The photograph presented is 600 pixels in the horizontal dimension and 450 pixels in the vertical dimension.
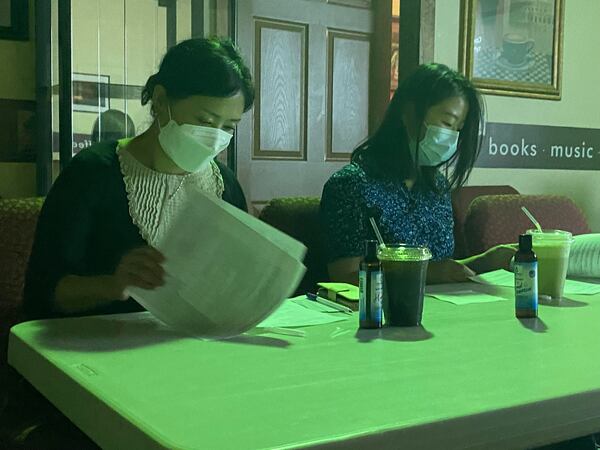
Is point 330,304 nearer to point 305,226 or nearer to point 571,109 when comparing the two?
point 305,226

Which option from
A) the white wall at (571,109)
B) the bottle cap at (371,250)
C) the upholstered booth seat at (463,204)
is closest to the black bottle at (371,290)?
the bottle cap at (371,250)

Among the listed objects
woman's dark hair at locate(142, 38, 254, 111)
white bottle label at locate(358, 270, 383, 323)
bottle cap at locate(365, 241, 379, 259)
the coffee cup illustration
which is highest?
the coffee cup illustration

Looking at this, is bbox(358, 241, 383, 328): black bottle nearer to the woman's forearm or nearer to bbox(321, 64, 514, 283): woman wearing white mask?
the woman's forearm

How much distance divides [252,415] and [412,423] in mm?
163

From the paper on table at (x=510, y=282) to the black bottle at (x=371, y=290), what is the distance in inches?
22.7

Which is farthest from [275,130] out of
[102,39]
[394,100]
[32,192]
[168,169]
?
[168,169]

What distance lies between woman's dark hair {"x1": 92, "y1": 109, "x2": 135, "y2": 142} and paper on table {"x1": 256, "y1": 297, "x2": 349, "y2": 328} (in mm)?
1789

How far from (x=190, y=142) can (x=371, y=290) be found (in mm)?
543

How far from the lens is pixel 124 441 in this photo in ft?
2.41

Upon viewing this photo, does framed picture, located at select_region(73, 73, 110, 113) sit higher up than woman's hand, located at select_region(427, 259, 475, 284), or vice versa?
framed picture, located at select_region(73, 73, 110, 113)

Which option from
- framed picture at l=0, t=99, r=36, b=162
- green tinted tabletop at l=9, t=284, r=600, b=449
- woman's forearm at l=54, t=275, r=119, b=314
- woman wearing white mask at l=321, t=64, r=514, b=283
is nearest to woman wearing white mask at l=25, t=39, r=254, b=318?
woman's forearm at l=54, t=275, r=119, b=314

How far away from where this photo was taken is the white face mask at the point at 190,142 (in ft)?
4.93

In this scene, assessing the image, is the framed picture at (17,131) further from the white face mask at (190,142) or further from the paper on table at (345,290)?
the paper on table at (345,290)

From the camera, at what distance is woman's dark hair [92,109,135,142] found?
296cm
